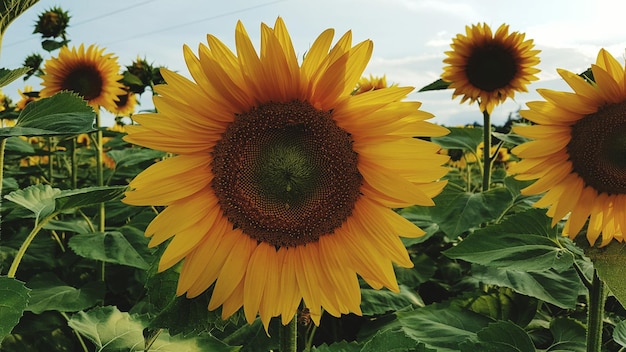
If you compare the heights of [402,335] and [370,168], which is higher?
[370,168]

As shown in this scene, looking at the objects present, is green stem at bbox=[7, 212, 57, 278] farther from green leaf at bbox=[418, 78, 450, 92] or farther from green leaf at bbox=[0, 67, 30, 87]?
green leaf at bbox=[418, 78, 450, 92]

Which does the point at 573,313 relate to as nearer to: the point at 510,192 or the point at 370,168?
the point at 510,192

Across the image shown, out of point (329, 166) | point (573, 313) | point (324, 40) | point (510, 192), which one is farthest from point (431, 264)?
point (324, 40)

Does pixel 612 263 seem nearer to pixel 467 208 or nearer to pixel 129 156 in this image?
pixel 467 208

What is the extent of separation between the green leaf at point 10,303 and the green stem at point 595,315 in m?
1.27

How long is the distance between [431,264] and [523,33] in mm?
1429

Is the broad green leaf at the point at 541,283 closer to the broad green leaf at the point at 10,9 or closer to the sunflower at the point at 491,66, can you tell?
the sunflower at the point at 491,66

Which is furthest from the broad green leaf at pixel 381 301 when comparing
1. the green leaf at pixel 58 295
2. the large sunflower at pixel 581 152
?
the green leaf at pixel 58 295

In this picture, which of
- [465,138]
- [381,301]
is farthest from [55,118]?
[465,138]

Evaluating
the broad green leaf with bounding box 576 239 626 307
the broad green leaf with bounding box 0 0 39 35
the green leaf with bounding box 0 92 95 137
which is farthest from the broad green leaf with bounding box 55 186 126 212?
the broad green leaf with bounding box 576 239 626 307

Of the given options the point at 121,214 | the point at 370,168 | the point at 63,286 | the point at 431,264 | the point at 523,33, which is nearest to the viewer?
the point at 370,168

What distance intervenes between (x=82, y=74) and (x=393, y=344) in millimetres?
2893

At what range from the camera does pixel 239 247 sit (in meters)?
1.14

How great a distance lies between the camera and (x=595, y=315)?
1462mm
